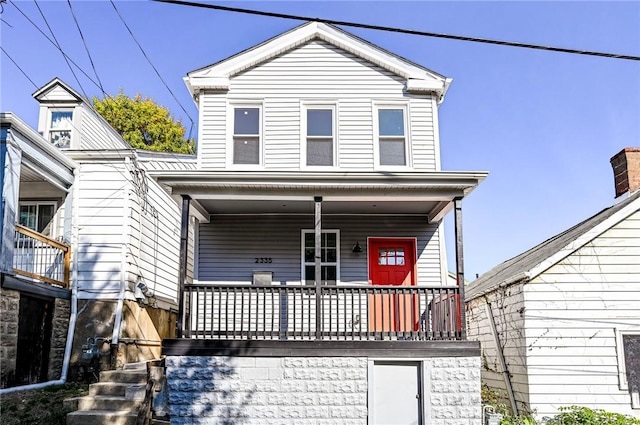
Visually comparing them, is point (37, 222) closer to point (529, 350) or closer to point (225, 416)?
point (225, 416)

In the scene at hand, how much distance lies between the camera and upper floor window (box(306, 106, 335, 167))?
38.8 ft

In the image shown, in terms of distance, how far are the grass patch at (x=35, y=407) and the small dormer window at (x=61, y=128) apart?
24.6 feet

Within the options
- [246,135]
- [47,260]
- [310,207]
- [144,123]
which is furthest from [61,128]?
[144,123]

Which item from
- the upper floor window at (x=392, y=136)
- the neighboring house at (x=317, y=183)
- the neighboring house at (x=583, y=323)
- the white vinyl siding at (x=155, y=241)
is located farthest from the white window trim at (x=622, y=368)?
the white vinyl siding at (x=155, y=241)

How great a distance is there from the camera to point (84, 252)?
428 inches

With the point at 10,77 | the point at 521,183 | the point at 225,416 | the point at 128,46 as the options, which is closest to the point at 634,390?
the point at 225,416

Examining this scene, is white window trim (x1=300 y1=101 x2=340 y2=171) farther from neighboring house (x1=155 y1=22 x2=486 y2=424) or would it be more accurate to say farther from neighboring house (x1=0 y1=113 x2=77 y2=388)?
neighboring house (x1=0 y1=113 x2=77 y2=388)

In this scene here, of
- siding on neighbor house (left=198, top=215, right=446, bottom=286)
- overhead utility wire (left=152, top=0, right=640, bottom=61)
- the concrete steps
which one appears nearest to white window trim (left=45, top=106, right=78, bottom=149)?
siding on neighbor house (left=198, top=215, right=446, bottom=286)

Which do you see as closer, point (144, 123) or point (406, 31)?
point (406, 31)

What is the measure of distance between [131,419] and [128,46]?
7525mm

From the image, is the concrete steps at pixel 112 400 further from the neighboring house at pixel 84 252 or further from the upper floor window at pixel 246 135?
the upper floor window at pixel 246 135

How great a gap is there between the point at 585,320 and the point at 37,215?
10.7 m

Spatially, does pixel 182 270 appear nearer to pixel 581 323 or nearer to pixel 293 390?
pixel 293 390

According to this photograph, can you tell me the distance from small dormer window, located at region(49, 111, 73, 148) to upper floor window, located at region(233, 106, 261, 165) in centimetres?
548
